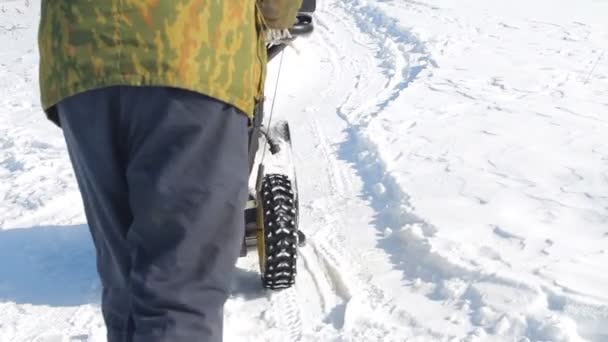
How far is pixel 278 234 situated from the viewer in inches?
115

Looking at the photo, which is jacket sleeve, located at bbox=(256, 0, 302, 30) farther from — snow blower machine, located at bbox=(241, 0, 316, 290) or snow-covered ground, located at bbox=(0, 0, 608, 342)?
snow-covered ground, located at bbox=(0, 0, 608, 342)

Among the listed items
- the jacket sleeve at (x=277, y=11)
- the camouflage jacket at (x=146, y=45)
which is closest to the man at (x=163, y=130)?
the camouflage jacket at (x=146, y=45)

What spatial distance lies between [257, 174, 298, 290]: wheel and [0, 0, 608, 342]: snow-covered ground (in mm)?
139

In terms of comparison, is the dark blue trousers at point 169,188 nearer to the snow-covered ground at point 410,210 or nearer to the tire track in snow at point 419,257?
the snow-covered ground at point 410,210

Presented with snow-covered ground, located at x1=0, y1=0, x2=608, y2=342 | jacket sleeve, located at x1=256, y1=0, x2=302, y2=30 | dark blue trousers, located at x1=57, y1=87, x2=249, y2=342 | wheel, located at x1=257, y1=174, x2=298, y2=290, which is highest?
jacket sleeve, located at x1=256, y1=0, x2=302, y2=30

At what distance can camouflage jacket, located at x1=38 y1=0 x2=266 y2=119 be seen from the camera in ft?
4.82

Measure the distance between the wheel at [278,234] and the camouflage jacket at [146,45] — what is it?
1.39 m

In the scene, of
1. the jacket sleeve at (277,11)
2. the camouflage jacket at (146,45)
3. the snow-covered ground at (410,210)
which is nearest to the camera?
the camouflage jacket at (146,45)

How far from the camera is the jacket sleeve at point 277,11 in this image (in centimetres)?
188

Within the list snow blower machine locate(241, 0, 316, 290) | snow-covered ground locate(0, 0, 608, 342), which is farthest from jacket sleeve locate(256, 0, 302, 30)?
snow-covered ground locate(0, 0, 608, 342)

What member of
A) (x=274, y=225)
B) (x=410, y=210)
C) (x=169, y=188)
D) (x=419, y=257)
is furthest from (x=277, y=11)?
(x=410, y=210)

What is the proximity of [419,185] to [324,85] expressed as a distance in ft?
9.81

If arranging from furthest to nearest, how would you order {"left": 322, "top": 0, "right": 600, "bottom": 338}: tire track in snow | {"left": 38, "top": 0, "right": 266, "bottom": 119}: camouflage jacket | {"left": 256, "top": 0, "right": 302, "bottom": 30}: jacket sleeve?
{"left": 322, "top": 0, "right": 600, "bottom": 338}: tire track in snow
{"left": 256, "top": 0, "right": 302, "bottom": 30}: jacket sleeve
{"left": 38, "top": 0, "right": 266, "bottom": 119}: camouflage jacket

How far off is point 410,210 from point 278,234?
1.09 meters
